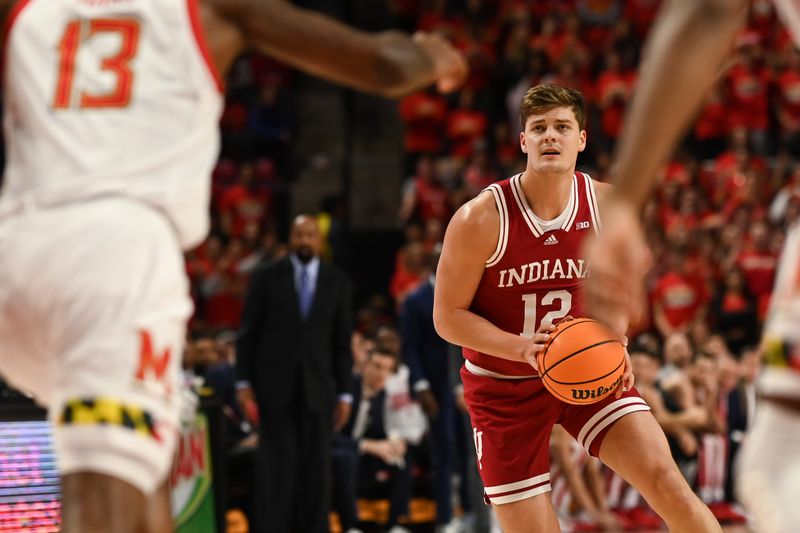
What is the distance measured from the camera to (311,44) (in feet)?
9.55

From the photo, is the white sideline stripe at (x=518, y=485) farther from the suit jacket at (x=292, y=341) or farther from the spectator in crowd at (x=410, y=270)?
the spectator in crowd at (x=410, y=270)

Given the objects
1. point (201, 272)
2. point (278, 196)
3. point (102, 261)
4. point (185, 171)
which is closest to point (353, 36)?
point (185, 171)

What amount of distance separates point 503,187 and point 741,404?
5.93 m

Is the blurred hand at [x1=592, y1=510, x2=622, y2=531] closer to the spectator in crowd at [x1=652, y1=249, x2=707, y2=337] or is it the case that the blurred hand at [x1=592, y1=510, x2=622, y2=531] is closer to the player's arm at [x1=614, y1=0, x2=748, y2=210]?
the spectator in crowd at [x1=652, y1=249, x2=707, y2=337]

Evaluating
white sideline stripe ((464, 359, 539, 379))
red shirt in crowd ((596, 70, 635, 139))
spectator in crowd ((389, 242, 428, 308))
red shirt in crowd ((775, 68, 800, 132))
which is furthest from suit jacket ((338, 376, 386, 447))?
red shirt in crowd ((775, 68, 800, 132))

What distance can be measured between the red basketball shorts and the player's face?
2.89 ft

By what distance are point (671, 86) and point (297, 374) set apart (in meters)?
6.39

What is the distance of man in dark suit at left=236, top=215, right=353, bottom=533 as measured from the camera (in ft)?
27.2

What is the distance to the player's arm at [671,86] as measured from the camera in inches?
88.3

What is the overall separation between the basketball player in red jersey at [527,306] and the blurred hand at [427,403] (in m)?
4.06

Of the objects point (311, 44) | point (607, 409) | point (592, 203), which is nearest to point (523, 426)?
point (607, 409)

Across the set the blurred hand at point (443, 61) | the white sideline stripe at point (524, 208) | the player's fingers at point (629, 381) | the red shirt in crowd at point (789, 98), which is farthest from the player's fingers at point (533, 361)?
the red shirt in crowd at point (789, 98)

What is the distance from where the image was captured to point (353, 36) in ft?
9.64

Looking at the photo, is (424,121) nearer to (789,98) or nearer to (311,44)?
(789,98)
